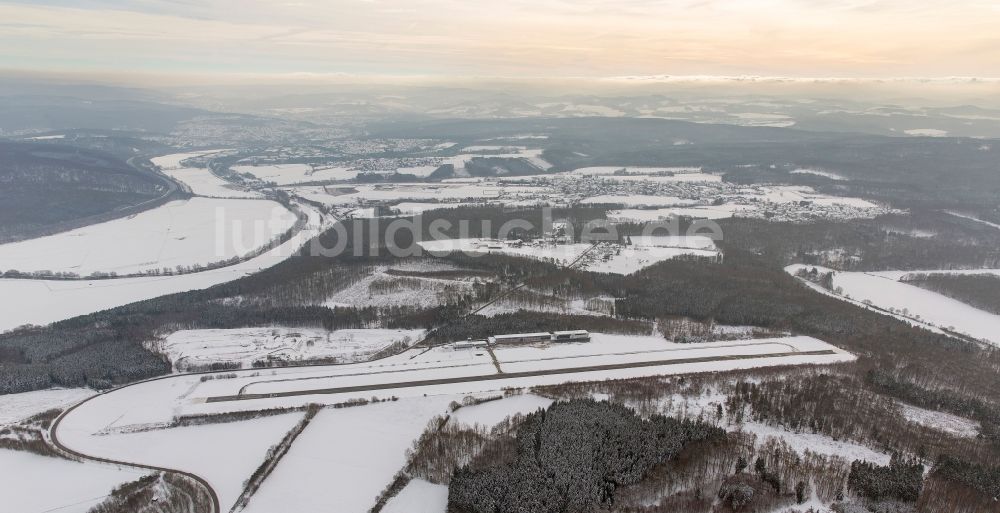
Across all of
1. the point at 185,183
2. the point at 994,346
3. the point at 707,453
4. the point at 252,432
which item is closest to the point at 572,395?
the point at 707,453

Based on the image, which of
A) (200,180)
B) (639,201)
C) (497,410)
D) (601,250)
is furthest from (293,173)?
(497,410)

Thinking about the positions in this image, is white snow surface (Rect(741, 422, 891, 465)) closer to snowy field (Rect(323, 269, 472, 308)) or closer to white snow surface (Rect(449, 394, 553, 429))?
white snow surface (Rect(449, 394, 553, 429))

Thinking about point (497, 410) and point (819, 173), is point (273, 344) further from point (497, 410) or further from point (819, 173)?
point (819, 173)

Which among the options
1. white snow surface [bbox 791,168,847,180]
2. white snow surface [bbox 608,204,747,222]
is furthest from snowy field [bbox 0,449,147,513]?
white snow surface [bbox 791,168,847,180]

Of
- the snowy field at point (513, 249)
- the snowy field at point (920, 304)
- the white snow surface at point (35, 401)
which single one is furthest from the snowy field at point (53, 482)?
the snowy field at point (920, 304)

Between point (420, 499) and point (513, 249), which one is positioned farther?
point (513, 249)

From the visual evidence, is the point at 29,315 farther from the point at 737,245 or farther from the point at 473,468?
the point at 737,245
